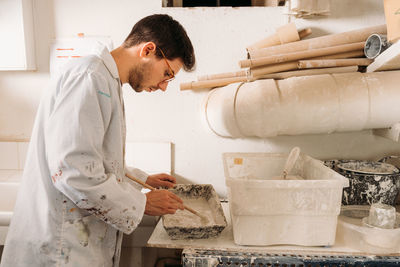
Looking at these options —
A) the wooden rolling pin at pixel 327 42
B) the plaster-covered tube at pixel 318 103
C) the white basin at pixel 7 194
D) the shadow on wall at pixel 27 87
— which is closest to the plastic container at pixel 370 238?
the plaster-covered tube at pixel 318 103

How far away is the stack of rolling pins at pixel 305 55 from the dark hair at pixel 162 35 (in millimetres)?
468

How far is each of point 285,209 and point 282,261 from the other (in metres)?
0.19

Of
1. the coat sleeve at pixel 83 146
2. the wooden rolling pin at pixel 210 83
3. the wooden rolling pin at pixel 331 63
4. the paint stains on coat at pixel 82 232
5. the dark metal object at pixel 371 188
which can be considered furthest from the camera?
the wooden rolling pin at pixel 210 83

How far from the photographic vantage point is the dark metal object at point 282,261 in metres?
1.16

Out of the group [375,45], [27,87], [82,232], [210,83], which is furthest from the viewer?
[27,87]

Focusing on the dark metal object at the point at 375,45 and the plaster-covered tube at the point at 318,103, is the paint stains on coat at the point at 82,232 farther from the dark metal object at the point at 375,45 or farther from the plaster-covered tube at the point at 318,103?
the dark metal object at the point at 375,45

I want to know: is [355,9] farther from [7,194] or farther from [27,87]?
[7,194]

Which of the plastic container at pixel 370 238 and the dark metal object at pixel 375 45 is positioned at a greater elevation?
the dark metal object at pixel 375 45

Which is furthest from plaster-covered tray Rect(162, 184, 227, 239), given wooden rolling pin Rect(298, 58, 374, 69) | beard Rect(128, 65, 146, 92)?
wooden rolling pin Rect(298, 58, 374, 69)

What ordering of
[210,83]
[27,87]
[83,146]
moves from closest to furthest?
[83,146] → [210,83] → [27,87]

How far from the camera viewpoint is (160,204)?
118 cm

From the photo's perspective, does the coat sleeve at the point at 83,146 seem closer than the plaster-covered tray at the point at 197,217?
Yes

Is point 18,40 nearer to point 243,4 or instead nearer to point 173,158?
point 173,158

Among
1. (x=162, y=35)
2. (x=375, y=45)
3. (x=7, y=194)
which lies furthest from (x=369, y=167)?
(x=7, y=194)
